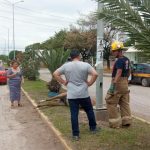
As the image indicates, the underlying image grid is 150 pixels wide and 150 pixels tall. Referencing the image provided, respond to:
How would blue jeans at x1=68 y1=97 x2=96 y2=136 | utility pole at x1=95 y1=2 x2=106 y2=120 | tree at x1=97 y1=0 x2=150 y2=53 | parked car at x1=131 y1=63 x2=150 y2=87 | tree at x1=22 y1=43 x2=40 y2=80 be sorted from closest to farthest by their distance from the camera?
tree at x1=97 y1=0 x2=150 y2=53 → blue jeans at x1=68 y1=97 x2=96 y2=136 → utility pole at x1=95 y1=2 x2=106 y2=120 → parked car at x1=131 y1=63 x2=150 y2=87 → tree at x1=22 y1=43 x2=40 y2=80

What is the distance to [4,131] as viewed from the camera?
1043 centimetres

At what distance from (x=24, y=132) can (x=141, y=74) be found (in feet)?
57.7

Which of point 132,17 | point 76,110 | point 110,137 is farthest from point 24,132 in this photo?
Answer: point 132,17

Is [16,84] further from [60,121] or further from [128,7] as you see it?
[128,7]

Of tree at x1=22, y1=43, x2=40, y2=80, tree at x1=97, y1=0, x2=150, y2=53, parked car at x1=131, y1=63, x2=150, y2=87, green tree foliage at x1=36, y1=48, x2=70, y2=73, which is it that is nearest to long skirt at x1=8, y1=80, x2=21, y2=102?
green tree foliage at x1=36, y1=48, x2=70, y2=73

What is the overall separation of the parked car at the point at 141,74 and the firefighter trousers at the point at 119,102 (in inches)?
666

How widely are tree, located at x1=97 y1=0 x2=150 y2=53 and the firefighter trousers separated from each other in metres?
3.27

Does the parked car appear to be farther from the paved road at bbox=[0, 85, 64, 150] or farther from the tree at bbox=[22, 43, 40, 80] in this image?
the paved road at bbox=[0, 85, 64, 150]

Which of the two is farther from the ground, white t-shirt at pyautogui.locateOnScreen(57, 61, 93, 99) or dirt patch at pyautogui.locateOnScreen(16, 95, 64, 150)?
white t-shirt at pyautogui.locateOnScreen(57, 61, 93, 99)

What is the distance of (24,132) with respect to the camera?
10.3 meters

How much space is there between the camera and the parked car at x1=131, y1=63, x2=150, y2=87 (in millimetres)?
26328

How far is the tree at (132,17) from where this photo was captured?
572 centimetres

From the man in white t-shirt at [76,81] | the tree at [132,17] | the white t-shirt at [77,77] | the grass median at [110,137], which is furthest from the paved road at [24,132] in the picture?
the tree at [132,17]

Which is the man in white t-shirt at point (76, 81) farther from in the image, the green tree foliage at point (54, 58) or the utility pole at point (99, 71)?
the green tree foliage at point (54, 58)
